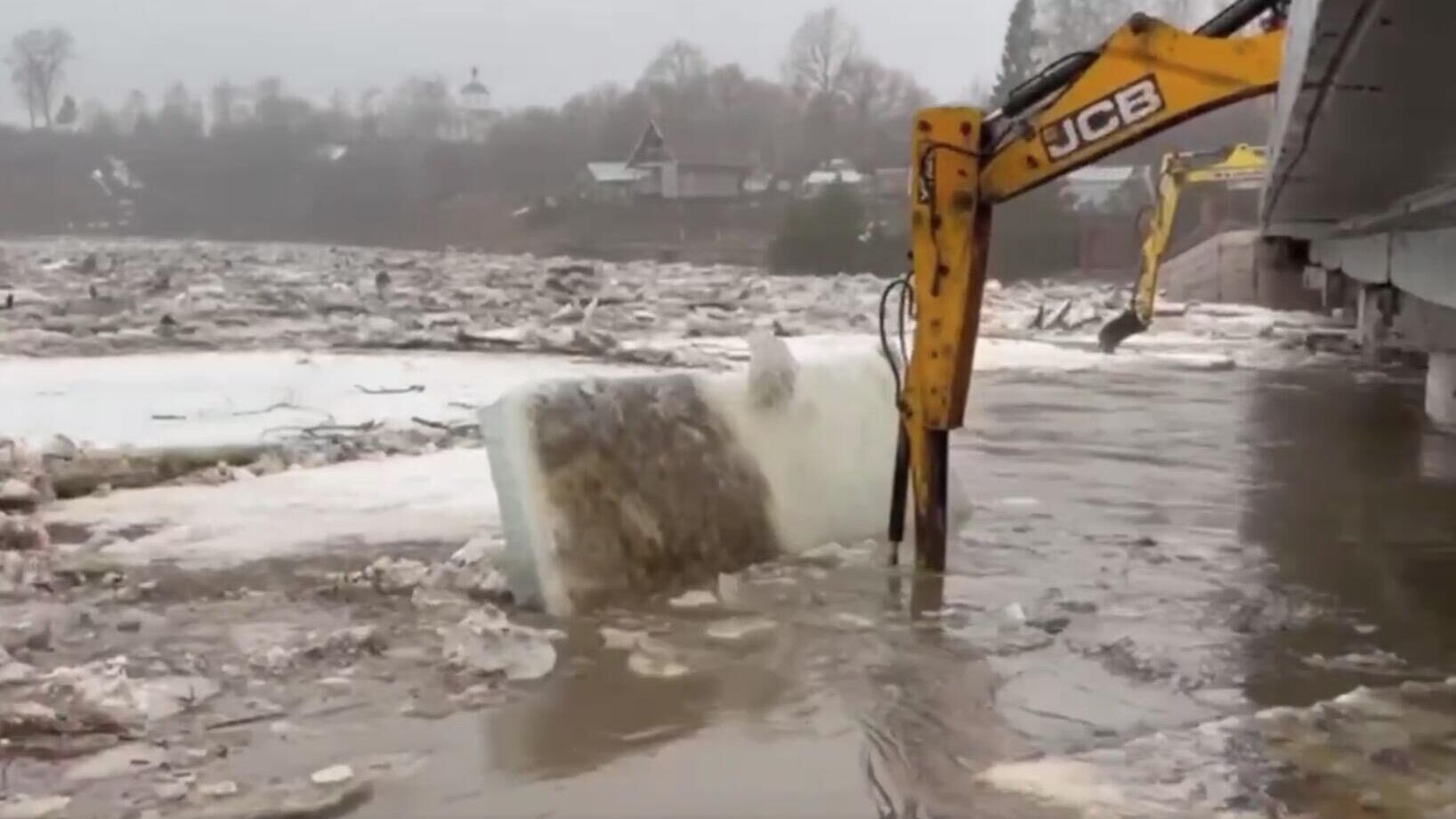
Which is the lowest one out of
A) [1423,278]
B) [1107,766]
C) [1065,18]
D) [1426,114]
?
[1107,766]

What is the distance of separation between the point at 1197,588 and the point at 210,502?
5.36 m

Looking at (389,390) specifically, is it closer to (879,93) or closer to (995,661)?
(995,661)

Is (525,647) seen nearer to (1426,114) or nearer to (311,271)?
(1426,114)

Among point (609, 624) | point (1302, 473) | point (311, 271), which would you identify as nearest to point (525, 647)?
point (609, 624)

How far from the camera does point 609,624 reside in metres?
6.34

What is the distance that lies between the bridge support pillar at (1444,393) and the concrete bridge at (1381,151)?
0.5 inches

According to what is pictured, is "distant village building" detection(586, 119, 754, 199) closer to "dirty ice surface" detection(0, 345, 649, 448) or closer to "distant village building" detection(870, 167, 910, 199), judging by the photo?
"distant village building" detection(870, 167, 910, 199)

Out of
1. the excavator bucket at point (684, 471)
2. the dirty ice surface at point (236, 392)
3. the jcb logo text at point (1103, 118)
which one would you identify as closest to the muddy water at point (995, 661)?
the excavator bucket at point (684, 471)

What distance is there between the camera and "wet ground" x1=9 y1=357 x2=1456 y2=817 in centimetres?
454

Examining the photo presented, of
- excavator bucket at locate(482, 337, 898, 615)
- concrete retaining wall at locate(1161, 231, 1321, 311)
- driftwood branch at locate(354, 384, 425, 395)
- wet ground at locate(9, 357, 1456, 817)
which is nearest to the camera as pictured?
wet ground at locate(9, 357, 1456, 817)

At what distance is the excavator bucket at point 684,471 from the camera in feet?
21.8

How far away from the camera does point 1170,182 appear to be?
2400 centimetres

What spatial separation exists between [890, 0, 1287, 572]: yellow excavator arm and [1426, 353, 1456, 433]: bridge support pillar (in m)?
7.29

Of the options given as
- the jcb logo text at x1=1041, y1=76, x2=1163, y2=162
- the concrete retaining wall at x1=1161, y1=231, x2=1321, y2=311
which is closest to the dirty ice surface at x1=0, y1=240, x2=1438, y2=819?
the jcb logo text at x1=1041, y1=76, x2=1163, y2=162
